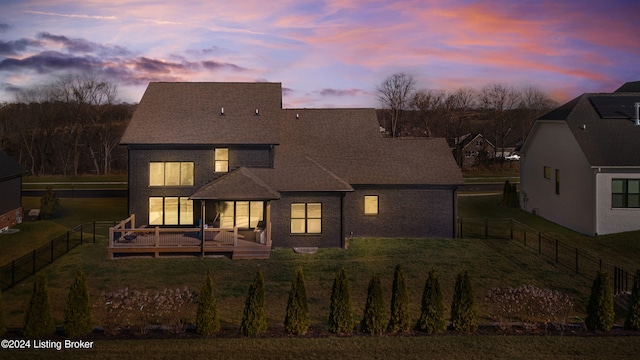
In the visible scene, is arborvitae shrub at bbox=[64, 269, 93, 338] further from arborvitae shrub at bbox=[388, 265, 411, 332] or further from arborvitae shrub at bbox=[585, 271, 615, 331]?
arborvitae shrub at bbox=[585, 271, 615, 331]

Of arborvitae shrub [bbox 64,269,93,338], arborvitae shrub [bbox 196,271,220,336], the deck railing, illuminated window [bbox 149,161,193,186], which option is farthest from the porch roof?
arborvitae shrub [bbox 196,271,220,336]

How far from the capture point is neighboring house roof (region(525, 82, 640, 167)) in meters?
28.6

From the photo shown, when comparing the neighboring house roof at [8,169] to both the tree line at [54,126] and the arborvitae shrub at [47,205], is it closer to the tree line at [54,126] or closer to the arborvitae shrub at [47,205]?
the arborvitae shrub at [47,205]

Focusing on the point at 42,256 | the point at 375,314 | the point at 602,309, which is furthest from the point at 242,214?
the point at 602,309

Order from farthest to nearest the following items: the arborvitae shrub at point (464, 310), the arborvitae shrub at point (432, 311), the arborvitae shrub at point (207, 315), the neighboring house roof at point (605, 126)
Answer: the neighboring house roof at point (605, 126) < the arborvitae shrub at point (464, 310) < the arborvitae shrub at point (432, 311) < the arborvitae shrub at point (207, 315)

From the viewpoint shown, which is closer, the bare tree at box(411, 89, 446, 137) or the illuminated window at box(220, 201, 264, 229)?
the illuminated window at box(220, 201, 264, 229)

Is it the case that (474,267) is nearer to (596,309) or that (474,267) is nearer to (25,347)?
(596,309)

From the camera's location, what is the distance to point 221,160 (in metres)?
27.8

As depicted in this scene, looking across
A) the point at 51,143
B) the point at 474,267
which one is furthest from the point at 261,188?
the point at 51,143

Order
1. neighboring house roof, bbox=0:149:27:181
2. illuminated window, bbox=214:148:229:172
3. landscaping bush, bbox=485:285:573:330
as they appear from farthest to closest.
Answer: neighboring house roof, bbox=0:149:27:181 → illuminated window, bbox=214:148:229:172 → landscaping bush, bbox=485:285:573:330

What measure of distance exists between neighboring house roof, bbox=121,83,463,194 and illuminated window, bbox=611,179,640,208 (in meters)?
8.50

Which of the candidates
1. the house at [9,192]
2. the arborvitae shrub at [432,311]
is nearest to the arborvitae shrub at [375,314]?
the arborvitae shrub at [432,311]

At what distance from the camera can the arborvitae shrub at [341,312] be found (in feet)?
44.8

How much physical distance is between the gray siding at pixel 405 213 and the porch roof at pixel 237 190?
17.0 ft
